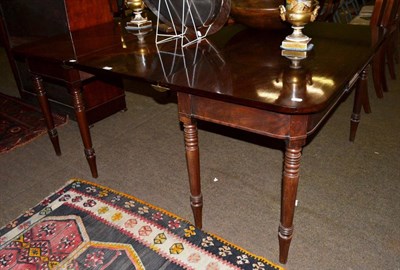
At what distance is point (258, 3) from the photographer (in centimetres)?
175

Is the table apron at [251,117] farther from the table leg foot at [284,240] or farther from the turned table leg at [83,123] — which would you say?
A: the turned table leg at [83,123]

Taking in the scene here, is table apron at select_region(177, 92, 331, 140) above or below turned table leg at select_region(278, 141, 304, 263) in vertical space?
above

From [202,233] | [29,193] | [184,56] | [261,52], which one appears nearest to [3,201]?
[29,193]

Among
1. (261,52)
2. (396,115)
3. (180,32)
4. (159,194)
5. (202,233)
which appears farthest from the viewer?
(396,115)

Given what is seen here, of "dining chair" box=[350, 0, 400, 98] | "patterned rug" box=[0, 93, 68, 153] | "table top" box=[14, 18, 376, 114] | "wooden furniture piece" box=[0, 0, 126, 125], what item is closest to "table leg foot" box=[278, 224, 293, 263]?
"table top" box=[14, 18, 376, 114]

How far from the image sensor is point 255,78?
130 cm

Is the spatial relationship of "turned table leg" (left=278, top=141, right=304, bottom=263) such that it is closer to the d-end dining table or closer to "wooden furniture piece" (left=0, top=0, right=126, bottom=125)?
the d-end dining table

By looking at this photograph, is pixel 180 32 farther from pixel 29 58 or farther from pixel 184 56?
pixel 29 58

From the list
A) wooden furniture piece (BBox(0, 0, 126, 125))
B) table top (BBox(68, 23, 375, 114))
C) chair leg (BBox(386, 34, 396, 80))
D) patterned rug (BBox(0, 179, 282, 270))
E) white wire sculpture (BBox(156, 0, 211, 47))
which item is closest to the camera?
table top (BBox(68, 23, 375, 114))

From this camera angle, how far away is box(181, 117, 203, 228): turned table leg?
1.45m

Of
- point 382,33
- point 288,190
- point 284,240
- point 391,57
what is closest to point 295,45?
point 288,190

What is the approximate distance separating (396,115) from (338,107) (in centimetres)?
41

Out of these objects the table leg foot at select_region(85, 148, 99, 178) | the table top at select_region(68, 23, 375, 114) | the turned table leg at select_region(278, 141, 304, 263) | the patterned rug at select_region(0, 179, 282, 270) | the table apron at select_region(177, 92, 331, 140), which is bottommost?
the patterned rug at select_region(0, 179, 282, 270)

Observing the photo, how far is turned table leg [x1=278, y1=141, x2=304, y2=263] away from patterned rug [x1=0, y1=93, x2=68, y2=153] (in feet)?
6.56
